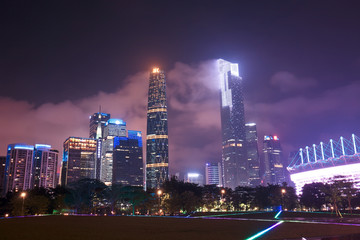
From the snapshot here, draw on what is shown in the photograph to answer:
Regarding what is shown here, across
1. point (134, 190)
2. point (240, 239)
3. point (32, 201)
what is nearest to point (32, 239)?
point (240, 239)

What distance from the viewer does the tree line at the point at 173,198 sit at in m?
73.8

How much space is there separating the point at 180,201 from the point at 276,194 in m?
30.9

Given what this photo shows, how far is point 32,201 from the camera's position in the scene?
2606 inches

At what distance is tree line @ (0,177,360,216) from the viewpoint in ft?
242

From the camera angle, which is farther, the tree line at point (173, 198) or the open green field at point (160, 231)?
the tree line at point (173, 198)

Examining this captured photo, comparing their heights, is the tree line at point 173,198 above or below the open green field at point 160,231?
above

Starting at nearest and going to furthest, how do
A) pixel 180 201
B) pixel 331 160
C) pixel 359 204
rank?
pixel 180 201 < pixel 359 204 < pixel 331 160

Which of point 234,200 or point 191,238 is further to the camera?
point 234,200

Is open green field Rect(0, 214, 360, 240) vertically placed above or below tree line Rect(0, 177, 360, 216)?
below

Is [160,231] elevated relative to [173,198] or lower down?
lower down

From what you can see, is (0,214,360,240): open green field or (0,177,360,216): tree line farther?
(0,177,360,216): tree line

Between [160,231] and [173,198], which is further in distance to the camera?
[173,198]

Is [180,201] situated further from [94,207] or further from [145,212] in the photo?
[94,207]

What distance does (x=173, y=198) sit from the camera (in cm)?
7438
